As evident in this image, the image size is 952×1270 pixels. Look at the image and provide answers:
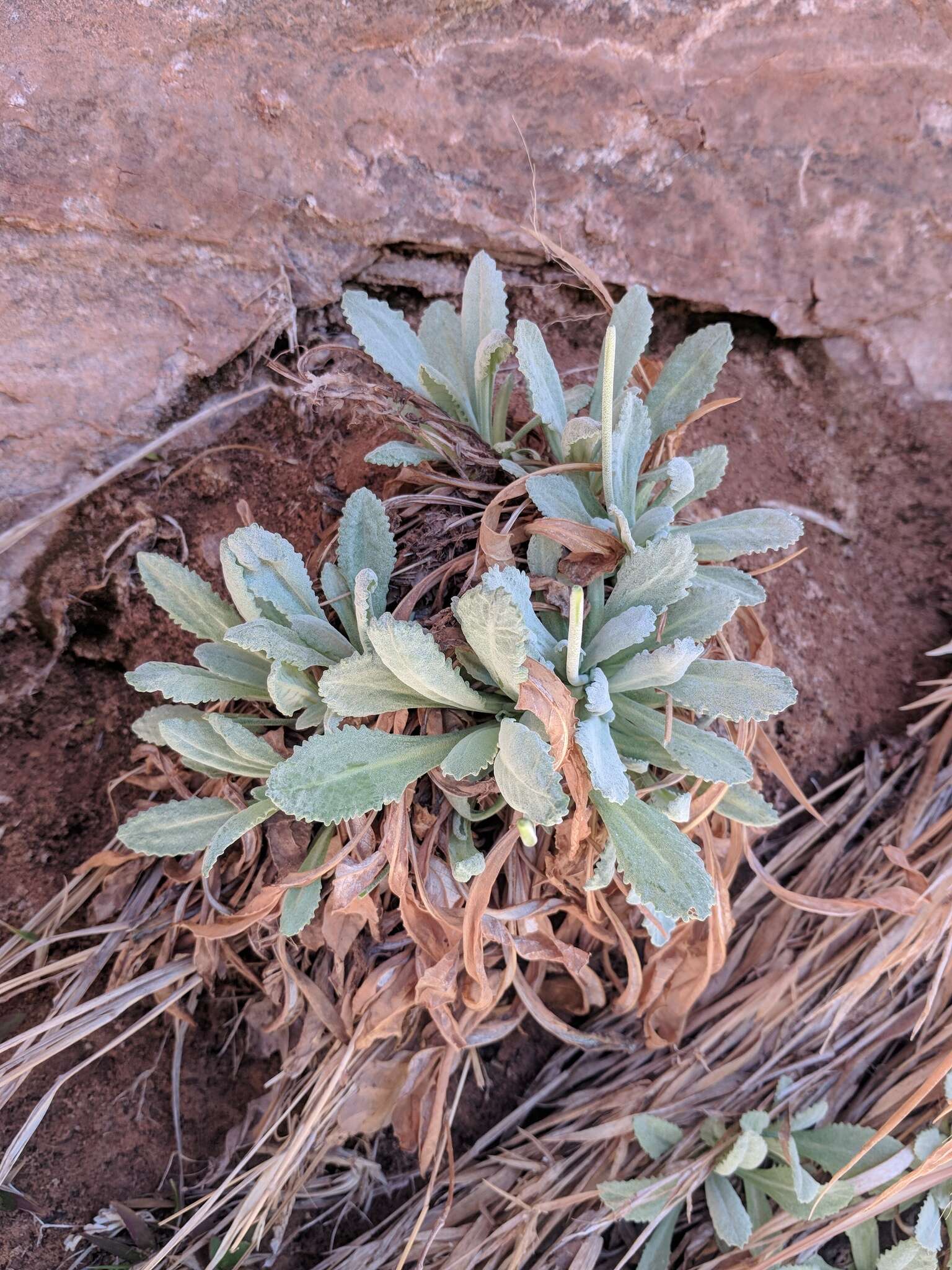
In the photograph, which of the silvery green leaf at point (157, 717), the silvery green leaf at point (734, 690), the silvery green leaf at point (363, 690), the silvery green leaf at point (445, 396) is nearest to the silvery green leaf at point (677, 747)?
the silvery green leaf at point (734, 690)

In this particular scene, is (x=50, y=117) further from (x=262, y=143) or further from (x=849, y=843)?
(x=849, y=843)

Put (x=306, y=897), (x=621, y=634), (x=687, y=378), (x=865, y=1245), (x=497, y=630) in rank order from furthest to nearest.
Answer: (x=865, y=1245), (x=687, y=378), (x=306, y=897), (x=621, y=634), (x=497, y=630)

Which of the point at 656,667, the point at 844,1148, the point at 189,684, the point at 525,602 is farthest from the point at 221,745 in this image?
the point at 844,1148

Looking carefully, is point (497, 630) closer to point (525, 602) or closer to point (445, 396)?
point (525, 602)

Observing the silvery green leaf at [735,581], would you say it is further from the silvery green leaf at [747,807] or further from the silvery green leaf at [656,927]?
the silvery green leaf at [656,927]

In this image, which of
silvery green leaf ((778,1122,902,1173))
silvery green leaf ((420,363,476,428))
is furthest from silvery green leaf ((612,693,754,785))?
silvery green leaf ((778,1122,902,1173))

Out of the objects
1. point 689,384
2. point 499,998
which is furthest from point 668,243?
point 499,998
